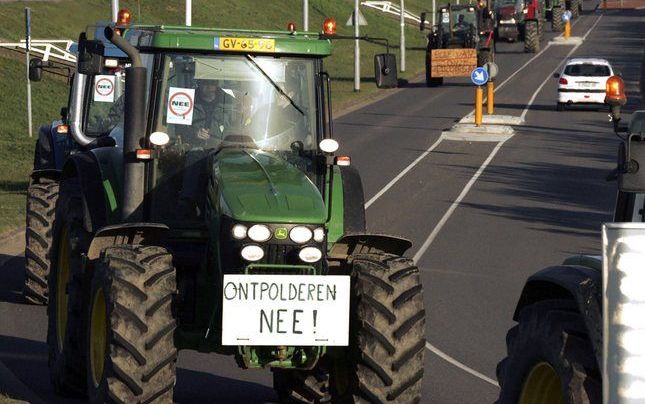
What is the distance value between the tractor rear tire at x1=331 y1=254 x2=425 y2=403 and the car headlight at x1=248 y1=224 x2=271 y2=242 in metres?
0.64

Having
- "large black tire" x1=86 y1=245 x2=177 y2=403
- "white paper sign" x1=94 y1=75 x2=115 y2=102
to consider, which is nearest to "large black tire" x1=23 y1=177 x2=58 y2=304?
"white paper sign" x1=94 y1=75 x2=115 y2=102

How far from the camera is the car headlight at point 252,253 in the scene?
374 inches

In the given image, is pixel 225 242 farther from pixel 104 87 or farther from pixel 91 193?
pixel 104 87

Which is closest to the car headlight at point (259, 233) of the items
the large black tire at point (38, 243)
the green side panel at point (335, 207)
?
the green side panel at point (335, 207)

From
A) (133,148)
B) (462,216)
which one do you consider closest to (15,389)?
(133,148)

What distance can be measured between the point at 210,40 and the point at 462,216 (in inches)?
634

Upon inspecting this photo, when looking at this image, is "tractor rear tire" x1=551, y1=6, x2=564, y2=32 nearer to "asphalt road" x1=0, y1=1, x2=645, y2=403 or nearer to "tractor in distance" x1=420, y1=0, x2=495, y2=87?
"tractor in distance" x1=420, y1=0, x2=495, y2=87

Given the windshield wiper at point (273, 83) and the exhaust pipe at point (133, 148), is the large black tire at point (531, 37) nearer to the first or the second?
the windshield wiper at point (273, 83)

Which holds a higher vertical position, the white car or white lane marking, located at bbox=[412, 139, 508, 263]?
the white car

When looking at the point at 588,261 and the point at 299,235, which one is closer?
the point at 588,261

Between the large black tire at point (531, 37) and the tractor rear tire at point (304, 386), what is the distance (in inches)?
2520

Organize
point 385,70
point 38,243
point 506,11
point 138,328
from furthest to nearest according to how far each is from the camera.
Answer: point 506,11
point 38,243
point 385,70
point 138,328

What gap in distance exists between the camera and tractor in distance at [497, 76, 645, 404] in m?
6.55

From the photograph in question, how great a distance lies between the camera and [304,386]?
11.2 m
